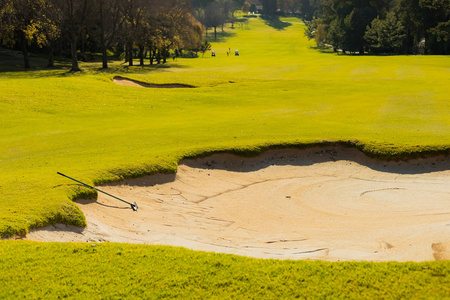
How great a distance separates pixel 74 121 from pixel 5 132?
4052mm

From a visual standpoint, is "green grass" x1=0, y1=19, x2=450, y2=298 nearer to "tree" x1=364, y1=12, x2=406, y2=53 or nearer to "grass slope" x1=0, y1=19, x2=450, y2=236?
"grass slope" x1=0, y1=19, x2=450, y2=236

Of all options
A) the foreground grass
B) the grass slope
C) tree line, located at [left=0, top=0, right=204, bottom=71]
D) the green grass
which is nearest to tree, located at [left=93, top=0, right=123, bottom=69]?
tree line, located at [left=0, top=0, right=204, bottom=71]

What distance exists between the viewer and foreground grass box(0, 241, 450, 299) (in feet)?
24.8

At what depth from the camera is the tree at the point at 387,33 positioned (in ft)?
325

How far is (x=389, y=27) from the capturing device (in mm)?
99438

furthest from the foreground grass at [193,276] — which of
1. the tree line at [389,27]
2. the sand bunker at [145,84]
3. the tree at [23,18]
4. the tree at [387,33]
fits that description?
the tree at [387,33]

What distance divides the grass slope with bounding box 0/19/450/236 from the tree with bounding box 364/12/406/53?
60.1 metres

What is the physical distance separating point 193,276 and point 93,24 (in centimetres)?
6730

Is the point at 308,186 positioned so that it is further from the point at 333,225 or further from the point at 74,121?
the point at 74,121

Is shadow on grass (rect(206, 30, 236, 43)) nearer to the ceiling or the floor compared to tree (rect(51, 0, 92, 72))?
nearer to the ceiling

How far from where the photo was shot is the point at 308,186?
56.6 ft

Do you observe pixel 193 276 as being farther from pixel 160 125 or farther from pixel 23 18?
pixel 23 18

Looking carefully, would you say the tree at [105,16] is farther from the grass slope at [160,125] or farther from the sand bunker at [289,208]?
the sand bunker at [289,208]

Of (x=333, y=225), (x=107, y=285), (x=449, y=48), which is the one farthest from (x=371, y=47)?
(x=107, y=285)
